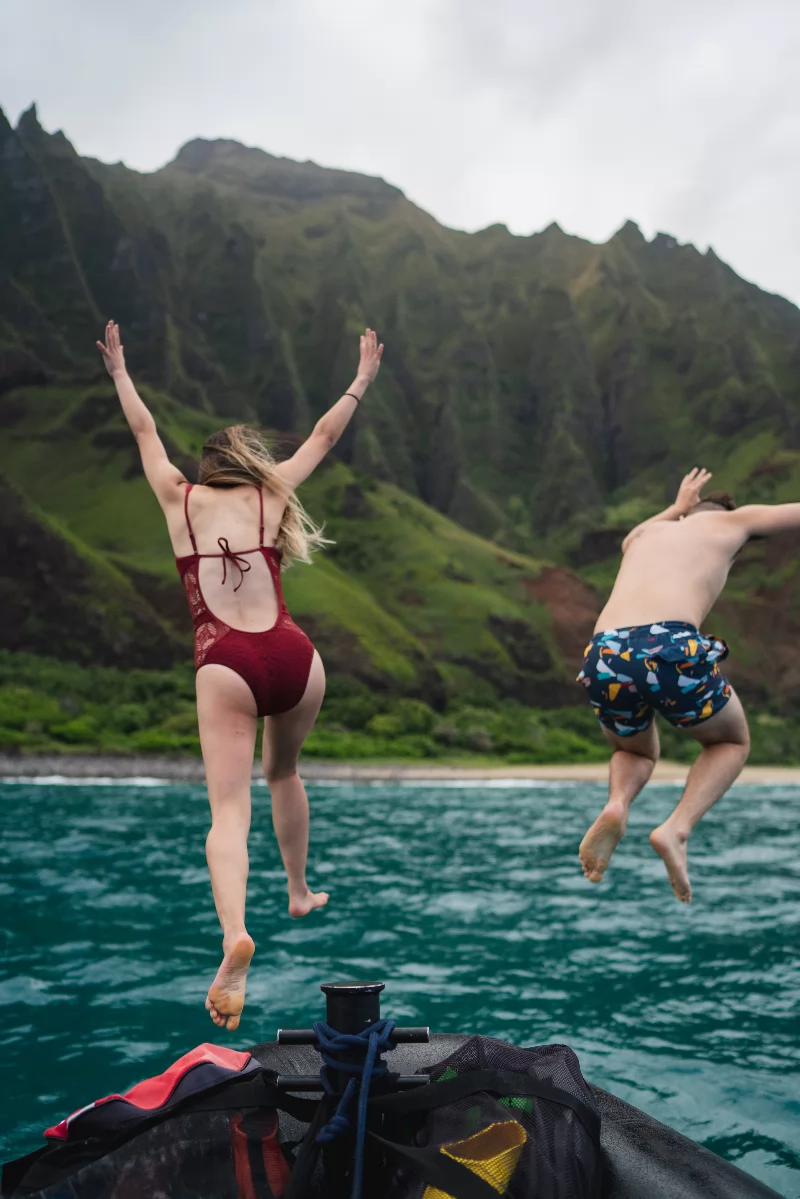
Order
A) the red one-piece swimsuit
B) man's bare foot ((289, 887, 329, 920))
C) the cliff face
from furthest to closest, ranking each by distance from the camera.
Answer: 1. the cliff face
2. man's bare foot ((289, 887, 329, 920))
3. the red one-piece swimsuit

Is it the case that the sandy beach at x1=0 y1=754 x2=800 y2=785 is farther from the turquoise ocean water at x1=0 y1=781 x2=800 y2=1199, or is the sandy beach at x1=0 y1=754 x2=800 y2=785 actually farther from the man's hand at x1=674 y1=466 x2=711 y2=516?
the man's hand at x1=674 y1=466 x2=711 y2=516

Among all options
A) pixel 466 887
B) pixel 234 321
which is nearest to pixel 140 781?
pixel 466 887

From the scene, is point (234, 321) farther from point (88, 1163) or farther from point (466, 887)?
point (88, 1163)

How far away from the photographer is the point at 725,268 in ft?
515

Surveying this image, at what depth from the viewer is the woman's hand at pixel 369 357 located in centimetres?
525

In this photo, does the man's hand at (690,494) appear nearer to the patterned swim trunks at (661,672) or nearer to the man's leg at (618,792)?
the patterned swim trunks at (661,672)

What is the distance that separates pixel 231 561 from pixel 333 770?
44.3 meters

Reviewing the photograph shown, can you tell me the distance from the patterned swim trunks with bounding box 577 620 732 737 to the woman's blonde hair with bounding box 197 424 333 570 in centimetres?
164

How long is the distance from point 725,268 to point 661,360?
35.2 metres

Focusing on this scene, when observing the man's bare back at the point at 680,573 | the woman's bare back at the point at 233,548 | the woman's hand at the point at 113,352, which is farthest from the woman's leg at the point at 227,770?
the man's bare back at the point at 680,573

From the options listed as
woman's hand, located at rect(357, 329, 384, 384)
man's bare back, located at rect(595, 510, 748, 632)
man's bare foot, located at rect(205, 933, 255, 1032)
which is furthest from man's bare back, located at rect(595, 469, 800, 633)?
man's bare foot, located at rect(205, 933, 255, 1032)

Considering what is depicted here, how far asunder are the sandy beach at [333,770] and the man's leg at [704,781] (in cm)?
3502

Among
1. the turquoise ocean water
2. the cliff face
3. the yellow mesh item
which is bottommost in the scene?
the turquoise ocean water

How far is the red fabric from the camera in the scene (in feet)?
12.4
